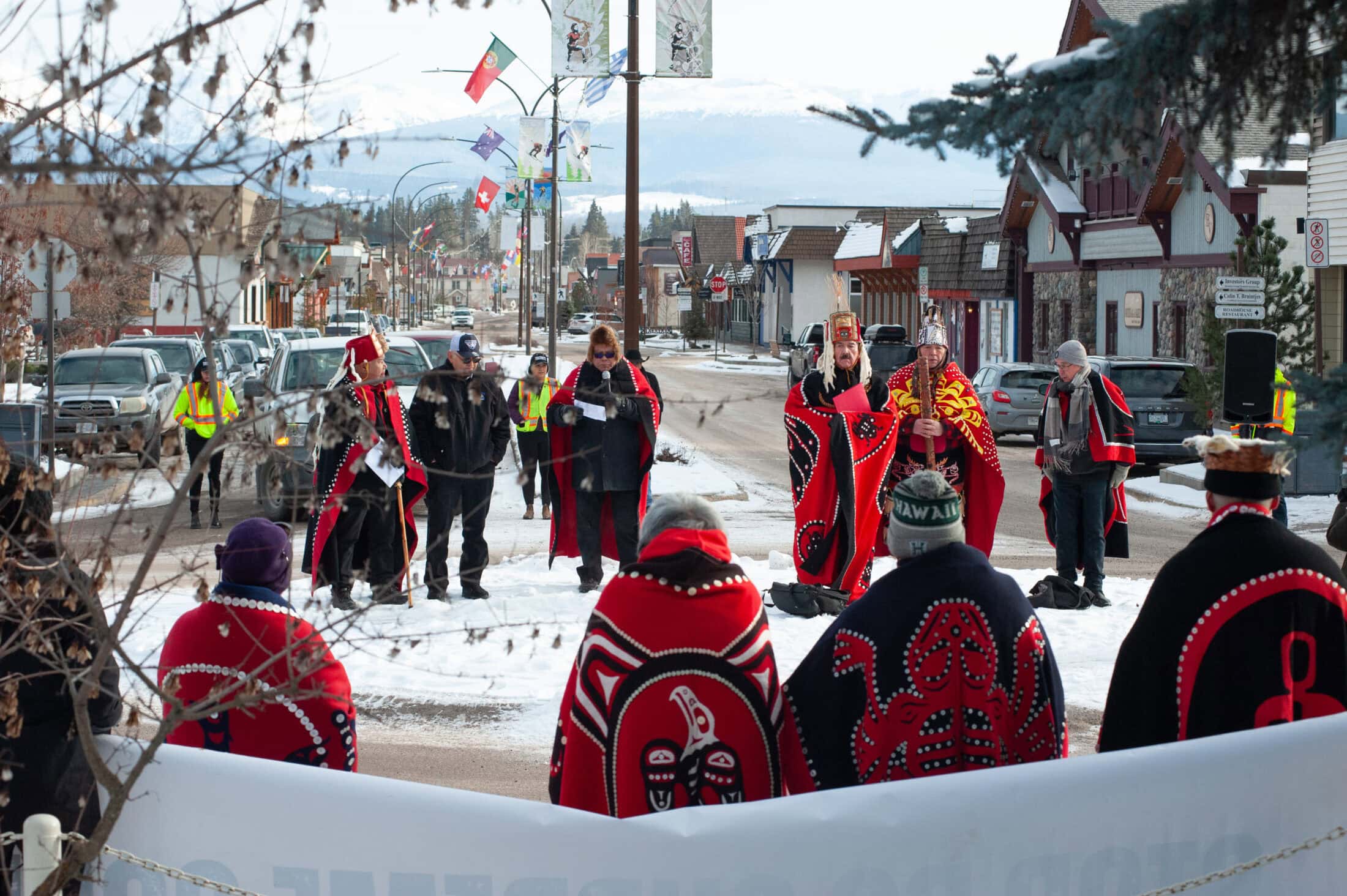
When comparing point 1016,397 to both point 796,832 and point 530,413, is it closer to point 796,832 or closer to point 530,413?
point 530,413

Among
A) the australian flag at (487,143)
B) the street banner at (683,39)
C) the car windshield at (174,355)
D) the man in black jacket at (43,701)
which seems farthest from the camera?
the australian flag at (487,143)

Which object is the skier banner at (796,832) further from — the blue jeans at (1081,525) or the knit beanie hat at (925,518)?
the blue jeans at (1081,525)

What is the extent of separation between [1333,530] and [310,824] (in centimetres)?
588

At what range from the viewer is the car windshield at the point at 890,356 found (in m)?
28.2

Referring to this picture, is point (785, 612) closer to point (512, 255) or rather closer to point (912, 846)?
point (912, 846)

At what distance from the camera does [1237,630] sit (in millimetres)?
4445

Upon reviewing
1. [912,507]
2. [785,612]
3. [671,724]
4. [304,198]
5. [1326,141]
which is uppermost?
[1326,141]

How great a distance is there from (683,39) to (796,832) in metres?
14.4

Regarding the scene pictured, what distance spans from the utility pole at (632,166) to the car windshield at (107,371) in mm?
9391

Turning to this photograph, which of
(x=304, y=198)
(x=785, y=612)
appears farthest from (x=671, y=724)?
(x=785, y=612)

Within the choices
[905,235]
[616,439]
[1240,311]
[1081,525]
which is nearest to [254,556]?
[616,439]

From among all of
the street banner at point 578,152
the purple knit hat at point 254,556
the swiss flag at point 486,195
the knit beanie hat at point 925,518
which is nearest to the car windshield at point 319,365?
the street banner at point 578,152

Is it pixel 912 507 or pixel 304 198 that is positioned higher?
pixel 304 198

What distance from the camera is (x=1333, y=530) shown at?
7.72 metres
